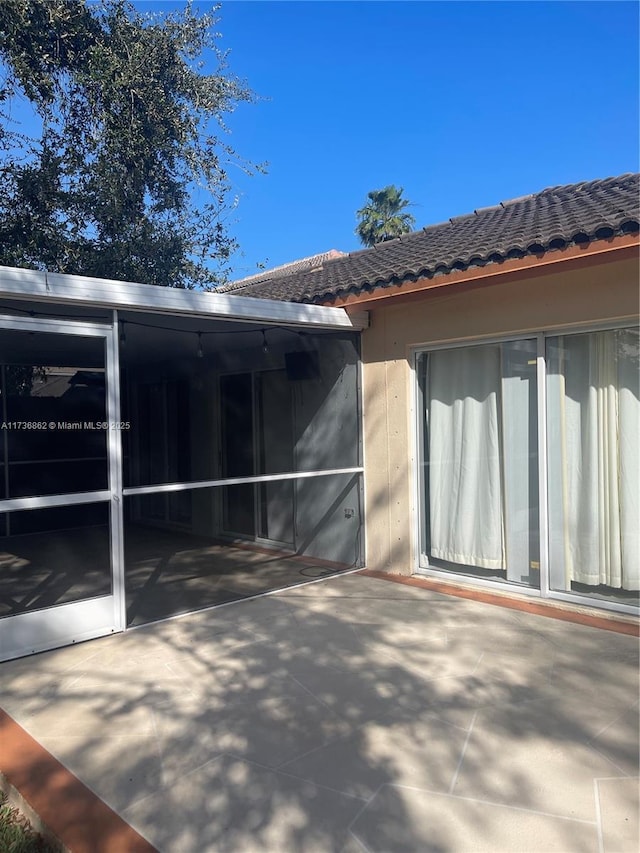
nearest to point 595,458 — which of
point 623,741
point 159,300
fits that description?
point 623,741

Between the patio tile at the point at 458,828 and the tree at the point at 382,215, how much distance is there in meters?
23.7

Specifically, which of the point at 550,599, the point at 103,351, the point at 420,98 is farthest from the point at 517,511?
the point at 420,98

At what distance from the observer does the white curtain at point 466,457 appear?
17.8 ft

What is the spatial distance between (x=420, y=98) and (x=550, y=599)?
8.71m

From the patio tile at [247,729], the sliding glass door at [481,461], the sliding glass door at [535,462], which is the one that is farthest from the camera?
the sliding glass door at [481,461]

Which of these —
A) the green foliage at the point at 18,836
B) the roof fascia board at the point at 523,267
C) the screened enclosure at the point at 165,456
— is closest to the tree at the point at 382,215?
the screened enclosure at the point at 165,456

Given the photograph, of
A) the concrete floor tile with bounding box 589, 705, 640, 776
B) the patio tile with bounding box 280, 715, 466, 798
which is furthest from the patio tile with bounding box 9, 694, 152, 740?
the concrete floor tile with bounding box 589, 705, 640, 776

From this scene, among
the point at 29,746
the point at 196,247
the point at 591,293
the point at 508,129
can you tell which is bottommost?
the point at 29,746

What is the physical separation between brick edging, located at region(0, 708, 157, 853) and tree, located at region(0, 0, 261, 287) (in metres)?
7.24

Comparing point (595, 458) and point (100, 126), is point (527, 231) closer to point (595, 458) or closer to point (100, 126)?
point (595, 458)

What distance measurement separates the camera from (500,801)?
250 centimetres

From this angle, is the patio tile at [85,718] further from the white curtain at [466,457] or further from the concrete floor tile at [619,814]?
the white curtain at [466,457]

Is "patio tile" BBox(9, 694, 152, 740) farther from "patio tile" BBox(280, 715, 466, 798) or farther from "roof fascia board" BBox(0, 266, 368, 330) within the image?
"roof fascia board" BBox(0, 266, 368, 330)

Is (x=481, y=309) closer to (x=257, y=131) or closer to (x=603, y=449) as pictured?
(x=603, y=449)
